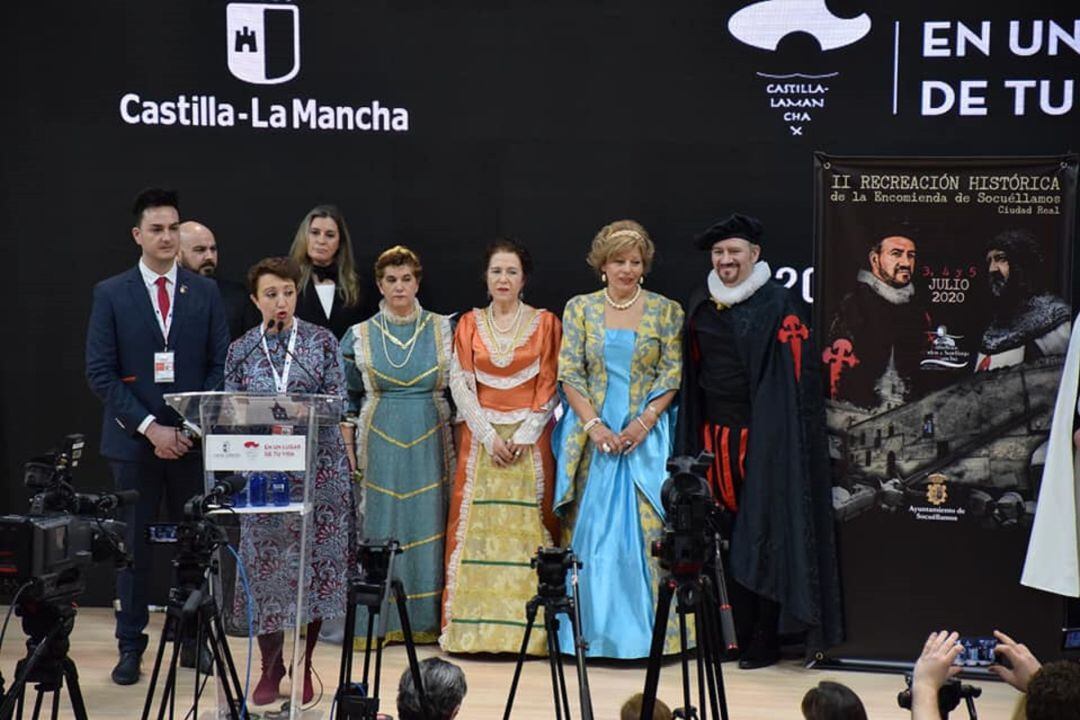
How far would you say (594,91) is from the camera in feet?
21.2

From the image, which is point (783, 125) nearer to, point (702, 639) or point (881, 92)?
point (881, 92)

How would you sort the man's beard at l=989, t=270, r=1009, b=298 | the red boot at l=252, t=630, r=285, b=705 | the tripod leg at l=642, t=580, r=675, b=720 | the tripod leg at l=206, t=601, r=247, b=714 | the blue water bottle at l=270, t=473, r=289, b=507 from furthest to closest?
the man's beard at l=989, t=270, r=1009, b=298
the red boot at l=252, t=630, r=285, b=705
the blue water bottle at l=270, t=473, r=289, b=507
the tripod leg at l=206, t=601, r=247, b=714
the tripod leg at l=642, t=580, r=675, b=720

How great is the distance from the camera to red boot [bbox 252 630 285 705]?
197 inches

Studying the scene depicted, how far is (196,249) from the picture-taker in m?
6.42

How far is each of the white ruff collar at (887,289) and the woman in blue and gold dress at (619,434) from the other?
785 mm

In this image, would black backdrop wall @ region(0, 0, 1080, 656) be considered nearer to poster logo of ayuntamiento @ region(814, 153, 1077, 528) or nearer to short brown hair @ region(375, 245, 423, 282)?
short brown hair @ region(375, 245, 423, 282)

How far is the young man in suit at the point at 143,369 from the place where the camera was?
551cm

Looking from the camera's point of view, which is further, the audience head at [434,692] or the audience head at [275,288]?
the audience head at [275,288]

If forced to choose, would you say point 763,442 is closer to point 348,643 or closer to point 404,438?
point 404,438

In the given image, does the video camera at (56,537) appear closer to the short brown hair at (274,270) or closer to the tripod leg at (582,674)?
the tripod leg at (582,674)

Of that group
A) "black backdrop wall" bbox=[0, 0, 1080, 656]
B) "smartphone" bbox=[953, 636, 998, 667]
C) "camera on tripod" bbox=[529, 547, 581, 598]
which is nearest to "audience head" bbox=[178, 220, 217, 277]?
"black backdrop wall" bbox=[0, 0, 1080, 656]

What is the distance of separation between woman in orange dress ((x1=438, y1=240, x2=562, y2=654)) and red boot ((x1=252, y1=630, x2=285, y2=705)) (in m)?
1.08

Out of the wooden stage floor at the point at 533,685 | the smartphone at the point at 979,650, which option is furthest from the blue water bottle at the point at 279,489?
the smartphone at the point at 979,650

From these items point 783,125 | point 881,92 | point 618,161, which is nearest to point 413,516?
point 618,161
